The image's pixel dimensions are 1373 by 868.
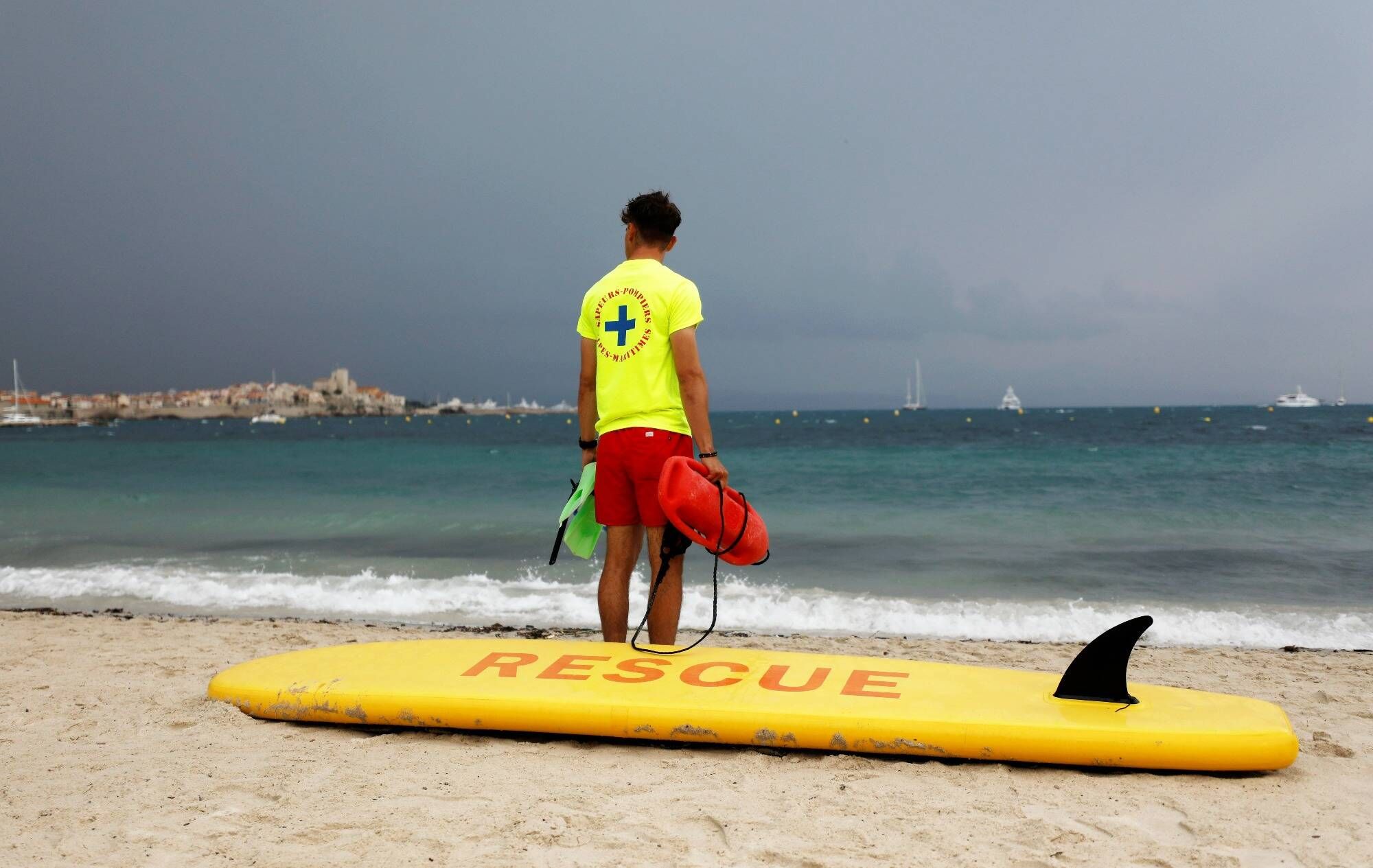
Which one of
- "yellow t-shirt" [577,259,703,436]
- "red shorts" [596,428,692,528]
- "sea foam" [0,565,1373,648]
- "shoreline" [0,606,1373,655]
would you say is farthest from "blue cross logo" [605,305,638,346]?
"sea foam" [0,565,1373,648]

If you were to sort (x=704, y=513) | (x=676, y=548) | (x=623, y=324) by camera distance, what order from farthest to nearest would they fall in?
(x=623, y=324) → (x=676, y=548) → (x=704, y=513)

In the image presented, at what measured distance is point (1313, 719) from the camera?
325 centimetres

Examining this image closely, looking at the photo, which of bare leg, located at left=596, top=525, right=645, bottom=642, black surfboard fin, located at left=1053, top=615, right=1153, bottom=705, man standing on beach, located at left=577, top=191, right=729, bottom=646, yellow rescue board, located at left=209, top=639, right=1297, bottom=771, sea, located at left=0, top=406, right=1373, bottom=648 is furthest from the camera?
sea, located at left=0, top=406, right=1373, bottom=648

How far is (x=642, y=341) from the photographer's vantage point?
10.7 feet

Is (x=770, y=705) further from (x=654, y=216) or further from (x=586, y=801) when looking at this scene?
(x=654, y=216)

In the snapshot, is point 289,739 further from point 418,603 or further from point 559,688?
point 418,603

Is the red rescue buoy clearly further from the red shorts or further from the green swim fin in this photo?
the green swim fin

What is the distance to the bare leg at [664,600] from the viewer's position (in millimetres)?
3303

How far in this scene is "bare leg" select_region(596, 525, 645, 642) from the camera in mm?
3396

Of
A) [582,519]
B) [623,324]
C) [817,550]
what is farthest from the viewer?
[817,550]

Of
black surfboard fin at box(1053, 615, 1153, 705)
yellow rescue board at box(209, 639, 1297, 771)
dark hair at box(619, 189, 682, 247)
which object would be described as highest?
dark hair at box(619, 189, 682, 247)

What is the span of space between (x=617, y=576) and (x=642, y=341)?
96 cm

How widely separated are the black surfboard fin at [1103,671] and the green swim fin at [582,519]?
1857 millimetres

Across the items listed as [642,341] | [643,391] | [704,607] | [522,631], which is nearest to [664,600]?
[643,391]
